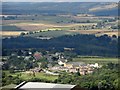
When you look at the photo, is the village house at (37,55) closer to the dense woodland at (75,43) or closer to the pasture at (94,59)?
the dense woodland at (75,43)

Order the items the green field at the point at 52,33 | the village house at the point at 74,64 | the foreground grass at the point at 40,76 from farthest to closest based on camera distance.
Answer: the green field at the point at 52,33
the village house at the point at 74,64
the foreground grass at the point at 40,76

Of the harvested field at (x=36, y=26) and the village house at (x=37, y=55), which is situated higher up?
the harvested field at (x=36, y=26)

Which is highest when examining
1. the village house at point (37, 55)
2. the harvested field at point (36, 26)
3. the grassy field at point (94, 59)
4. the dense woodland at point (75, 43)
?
the harvested field at point (36, 26)

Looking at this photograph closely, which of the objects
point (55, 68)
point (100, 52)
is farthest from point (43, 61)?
point (100, 52)

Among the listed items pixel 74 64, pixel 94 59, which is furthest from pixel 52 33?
pixel 94 59

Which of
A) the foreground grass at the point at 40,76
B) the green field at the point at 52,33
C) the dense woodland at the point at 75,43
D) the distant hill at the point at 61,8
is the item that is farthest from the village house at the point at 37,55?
the distant hill at the point at 61,8

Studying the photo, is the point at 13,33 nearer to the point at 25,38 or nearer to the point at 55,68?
the point at 25,38

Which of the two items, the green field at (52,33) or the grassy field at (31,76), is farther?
the green field at (52,33)

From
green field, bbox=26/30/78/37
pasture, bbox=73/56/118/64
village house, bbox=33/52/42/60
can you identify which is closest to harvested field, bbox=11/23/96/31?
green field, bbox=26/30/78/37
